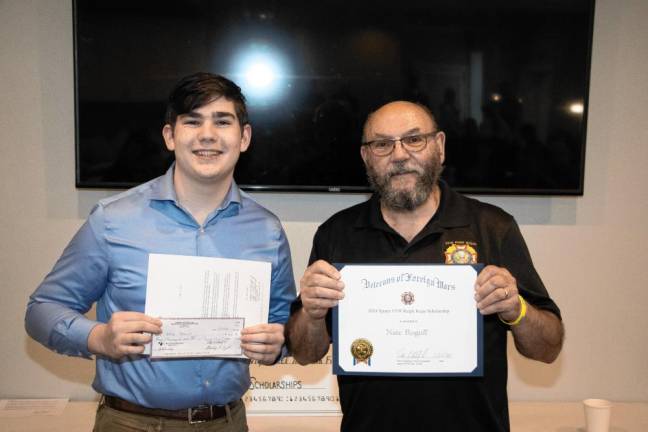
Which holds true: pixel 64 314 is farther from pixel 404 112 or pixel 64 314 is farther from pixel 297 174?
pixel 297 174

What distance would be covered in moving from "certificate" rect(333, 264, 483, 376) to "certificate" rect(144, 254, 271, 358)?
0.28 m

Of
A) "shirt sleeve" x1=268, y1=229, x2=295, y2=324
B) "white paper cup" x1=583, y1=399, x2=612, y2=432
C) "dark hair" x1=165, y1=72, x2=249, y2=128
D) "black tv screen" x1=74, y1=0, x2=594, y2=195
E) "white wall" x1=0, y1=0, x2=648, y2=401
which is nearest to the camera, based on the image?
"dark hair" x1=165, y1=72, x2=249, y2=128

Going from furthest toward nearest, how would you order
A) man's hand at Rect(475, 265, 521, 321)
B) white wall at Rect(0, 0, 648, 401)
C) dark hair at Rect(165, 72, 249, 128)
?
white wall at Rect(0, 0, 648, 401) → dark hair at Rect(165, 72, 249, 128) → man's hand at Rect(475, 265, 521, 321)

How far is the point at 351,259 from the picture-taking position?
1.91m

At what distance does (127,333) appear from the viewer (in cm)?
166

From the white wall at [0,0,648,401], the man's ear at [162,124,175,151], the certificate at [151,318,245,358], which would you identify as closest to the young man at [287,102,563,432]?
the certificate at [151,318,245,358]

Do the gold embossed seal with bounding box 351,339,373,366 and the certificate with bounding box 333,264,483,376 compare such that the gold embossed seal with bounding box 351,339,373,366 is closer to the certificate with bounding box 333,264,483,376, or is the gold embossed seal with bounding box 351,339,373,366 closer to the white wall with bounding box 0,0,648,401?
the certificate with bounding box 333,264,483,376

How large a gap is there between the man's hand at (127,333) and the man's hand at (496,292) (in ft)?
2.96

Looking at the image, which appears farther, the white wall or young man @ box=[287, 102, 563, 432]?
the white wall

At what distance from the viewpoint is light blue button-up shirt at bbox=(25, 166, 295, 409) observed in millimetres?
1796

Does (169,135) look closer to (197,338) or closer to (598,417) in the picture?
(197,338)

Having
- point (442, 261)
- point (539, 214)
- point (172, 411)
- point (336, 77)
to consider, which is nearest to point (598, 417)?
point (539, 214)

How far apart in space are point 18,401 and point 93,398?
0.36 metres

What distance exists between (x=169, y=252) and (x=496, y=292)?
98 cm
